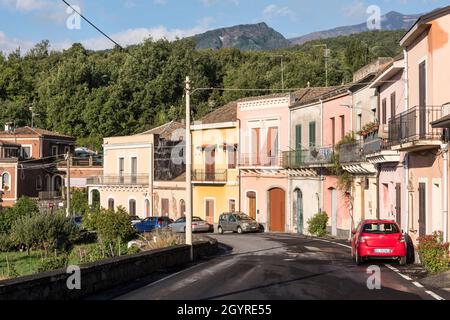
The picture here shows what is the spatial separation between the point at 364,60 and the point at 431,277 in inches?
2238

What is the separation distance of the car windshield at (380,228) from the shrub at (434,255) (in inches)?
80.6

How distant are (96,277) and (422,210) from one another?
1232 cm

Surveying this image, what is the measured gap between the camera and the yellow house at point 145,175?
5788 centimetres

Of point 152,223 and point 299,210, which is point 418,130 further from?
point 152,223

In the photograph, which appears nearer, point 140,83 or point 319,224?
point 319,224

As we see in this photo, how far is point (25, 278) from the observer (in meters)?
14.0

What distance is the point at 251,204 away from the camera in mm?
51125

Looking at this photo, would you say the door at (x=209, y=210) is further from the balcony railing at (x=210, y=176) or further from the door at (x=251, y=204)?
the door at (x=251, y=204)

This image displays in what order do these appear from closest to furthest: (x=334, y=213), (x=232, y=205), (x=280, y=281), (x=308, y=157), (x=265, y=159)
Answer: (x=280, y=281) < (x=334, y=213) < (x=308, y=157) < (x=265, y=159) < (x=232, y=205)

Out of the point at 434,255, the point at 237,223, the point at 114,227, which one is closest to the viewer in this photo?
the point at 434,255

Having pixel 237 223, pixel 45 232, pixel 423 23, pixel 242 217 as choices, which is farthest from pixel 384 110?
pixel 45 232

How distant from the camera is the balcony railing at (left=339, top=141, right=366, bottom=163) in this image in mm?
33094
